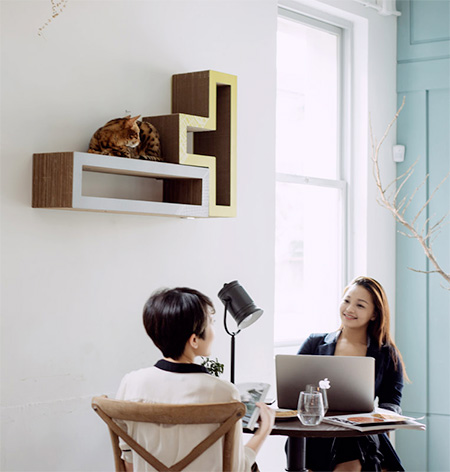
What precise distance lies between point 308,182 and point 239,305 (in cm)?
133

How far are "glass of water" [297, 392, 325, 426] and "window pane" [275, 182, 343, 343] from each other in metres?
1.31

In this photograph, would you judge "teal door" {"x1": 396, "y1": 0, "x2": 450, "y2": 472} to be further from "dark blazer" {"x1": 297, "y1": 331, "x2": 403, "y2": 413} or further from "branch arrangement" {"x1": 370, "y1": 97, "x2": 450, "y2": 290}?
"dark blazer" {"x1": 297, "y1": 331, "x2": 403, "y2": 413}

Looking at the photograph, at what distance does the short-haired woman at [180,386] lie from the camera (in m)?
1.97

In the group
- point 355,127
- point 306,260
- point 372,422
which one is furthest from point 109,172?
point 355,127

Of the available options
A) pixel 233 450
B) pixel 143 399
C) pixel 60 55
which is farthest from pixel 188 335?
pixel 60 55

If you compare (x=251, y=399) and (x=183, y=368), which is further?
(x=251, y=399)

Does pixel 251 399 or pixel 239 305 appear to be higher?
pixel 239 305

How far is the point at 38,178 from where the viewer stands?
2.46m

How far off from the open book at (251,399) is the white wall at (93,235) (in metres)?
0.62

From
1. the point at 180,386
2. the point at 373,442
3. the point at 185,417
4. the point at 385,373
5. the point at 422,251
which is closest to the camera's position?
the point at 185,417

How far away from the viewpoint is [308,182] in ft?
12.6

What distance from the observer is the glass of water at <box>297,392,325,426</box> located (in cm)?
238

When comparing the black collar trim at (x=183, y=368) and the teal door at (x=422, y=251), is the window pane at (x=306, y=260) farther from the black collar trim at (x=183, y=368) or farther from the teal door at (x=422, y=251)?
the black collar trim at (x=183, y=368)

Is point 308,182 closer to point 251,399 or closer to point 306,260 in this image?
point 306,260
